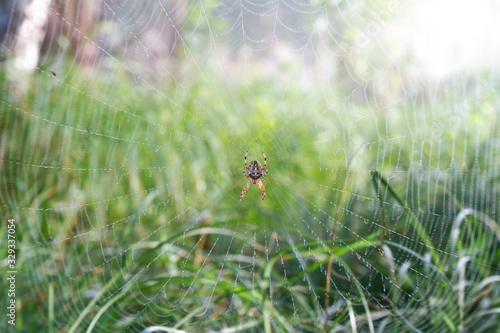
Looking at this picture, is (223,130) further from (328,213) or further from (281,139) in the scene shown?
(328,213)

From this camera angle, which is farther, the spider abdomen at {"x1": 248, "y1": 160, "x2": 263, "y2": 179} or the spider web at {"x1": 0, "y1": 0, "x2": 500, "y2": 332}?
the spider abdomen at {"x1": 248, "y1": 160, "x2": 263, "y2": 179}

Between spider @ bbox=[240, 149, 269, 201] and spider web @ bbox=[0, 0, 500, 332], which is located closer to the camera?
spider web @ bbox=[0, 0, 500, 332]

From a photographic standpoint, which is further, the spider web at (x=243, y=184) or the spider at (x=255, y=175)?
the spider at (x=255, y=175)

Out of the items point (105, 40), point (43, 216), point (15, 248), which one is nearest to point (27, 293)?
point (15, 248)
